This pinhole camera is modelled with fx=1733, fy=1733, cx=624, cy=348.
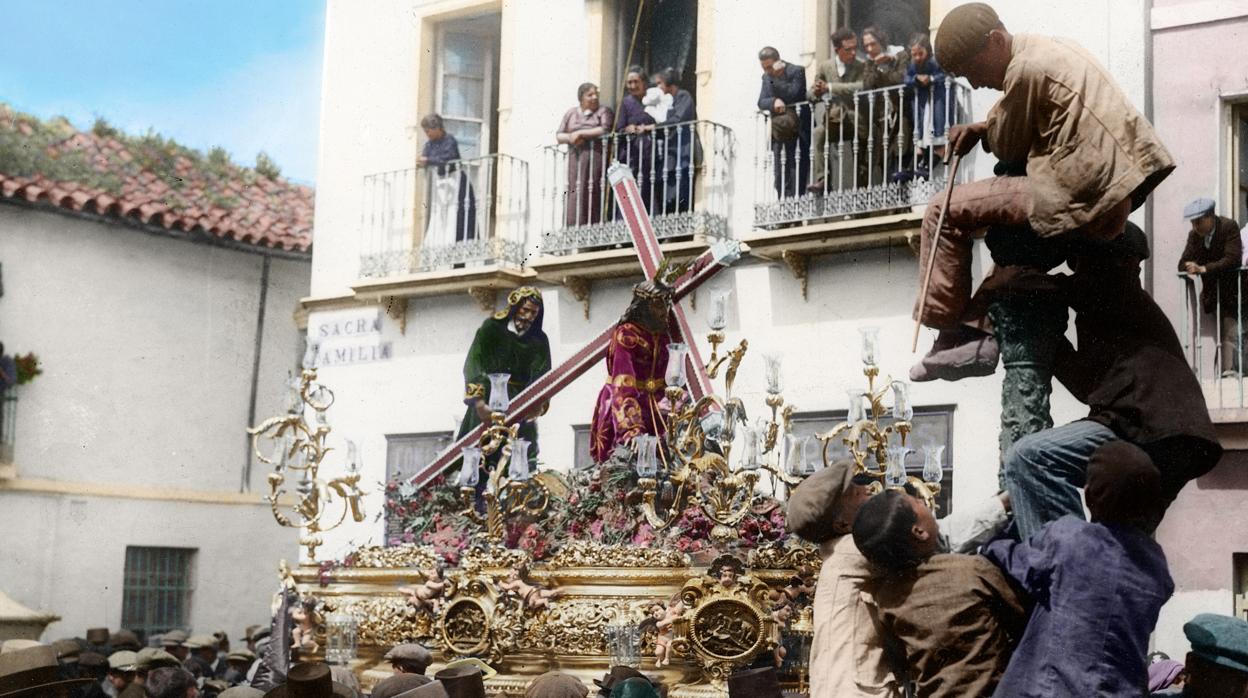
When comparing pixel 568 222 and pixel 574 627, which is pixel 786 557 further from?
pixel 568 222

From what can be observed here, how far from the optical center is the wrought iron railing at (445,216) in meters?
8.66

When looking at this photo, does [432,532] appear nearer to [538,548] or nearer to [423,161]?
[538,548]

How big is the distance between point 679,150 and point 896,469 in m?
2.83

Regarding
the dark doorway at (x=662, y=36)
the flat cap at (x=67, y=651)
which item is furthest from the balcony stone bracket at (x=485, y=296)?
the flat cap at (x=67, y=651)

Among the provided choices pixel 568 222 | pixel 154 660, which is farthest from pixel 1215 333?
pixel 154 660

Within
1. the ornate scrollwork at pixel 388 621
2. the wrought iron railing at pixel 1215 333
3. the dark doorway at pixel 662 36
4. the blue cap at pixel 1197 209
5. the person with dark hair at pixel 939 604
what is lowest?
the ornate scrollwork at pixel 388 621

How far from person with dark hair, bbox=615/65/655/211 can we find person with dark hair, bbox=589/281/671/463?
0.91m

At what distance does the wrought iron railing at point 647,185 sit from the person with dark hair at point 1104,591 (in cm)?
481

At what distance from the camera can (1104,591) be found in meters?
3.05

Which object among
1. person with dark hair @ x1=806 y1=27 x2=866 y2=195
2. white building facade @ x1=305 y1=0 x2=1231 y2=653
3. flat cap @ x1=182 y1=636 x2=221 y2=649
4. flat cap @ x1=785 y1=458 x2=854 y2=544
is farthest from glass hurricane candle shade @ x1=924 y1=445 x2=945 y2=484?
flat cap @ x1=182 y1=636 x2=221 y2=649

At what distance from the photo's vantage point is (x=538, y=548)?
6625 millimetres

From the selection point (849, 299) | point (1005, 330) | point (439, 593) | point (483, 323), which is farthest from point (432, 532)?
point (1005, 330)

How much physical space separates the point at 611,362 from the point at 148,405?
499 centimetres

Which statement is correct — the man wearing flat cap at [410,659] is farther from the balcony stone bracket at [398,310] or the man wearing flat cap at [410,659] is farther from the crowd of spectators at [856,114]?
the balcony stone bracket at [398,310]
